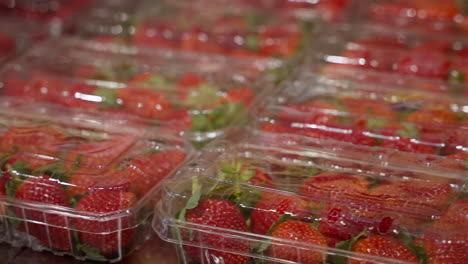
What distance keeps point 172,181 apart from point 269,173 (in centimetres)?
27

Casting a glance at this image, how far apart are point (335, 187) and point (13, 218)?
0.85 metres

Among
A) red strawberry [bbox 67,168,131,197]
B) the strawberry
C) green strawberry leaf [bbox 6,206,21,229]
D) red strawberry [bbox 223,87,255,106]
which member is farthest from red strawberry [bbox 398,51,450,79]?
green strawberry leaf [bbox 6,206,21,229]

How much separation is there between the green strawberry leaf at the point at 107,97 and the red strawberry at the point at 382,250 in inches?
43.8

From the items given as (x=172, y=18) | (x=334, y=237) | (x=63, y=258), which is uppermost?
Result: (x=172, y=18)

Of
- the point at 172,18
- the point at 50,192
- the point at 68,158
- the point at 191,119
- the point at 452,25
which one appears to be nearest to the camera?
the point at 50,192

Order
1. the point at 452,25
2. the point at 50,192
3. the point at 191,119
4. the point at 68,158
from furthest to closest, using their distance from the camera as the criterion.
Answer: the point at 452,25
the point at 191,119
the point at 68,158
the point at 50,192

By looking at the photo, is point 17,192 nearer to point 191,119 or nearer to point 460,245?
point 191,119

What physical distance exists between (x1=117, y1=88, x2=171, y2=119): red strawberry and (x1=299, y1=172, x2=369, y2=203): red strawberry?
29.0 inches

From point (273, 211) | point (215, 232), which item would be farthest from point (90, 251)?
point (273, 211)

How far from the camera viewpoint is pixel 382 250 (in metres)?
1.56

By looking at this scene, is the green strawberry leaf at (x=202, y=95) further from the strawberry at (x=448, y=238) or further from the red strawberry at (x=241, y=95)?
the strawberry at (x=448, y=238)

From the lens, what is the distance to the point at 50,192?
1.79m

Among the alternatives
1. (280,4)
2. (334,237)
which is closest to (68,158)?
(334,237)

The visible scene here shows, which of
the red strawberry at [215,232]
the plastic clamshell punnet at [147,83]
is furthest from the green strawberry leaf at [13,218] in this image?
the plastic clamshell punnet at [147,83]
